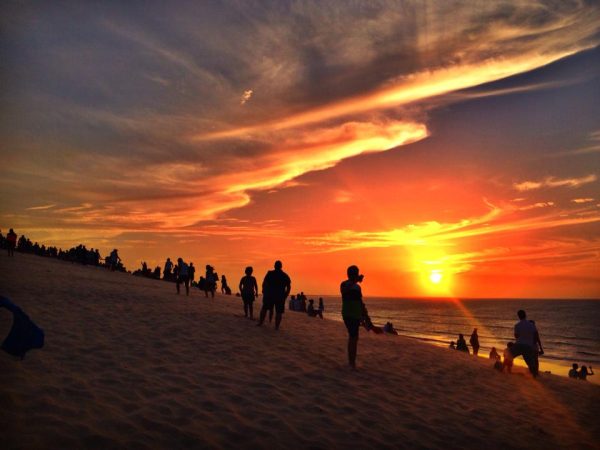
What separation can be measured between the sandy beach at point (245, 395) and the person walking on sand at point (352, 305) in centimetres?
80

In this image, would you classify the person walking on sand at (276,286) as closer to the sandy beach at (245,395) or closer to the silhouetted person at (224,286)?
the sandy beach at (245,395)

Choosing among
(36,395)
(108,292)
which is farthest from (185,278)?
(36,395)

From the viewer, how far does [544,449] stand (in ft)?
23.0

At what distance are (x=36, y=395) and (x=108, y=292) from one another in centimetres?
1492

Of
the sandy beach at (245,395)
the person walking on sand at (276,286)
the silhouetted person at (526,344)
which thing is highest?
the person walking on sand at (276,286)

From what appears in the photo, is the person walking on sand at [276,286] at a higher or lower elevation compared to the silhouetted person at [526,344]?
higher

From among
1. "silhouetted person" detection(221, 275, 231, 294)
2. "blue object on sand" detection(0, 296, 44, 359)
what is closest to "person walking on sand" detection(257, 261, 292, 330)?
"blue object on sand" detection(0, 296, 44, 359)

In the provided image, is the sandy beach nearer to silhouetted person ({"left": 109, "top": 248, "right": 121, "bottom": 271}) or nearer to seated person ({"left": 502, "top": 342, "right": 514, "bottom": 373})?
seated person ({"left": 502, "top": 342, "right": 514, "bottom": 373})

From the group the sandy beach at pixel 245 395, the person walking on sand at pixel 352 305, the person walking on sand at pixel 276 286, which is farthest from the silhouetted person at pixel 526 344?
the person walking on sand at pixel 276 286

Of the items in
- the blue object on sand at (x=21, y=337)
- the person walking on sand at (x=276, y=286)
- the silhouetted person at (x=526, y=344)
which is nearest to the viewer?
the blue object on sand at (x=21, y=337)

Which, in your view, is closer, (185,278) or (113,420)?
(113,420)

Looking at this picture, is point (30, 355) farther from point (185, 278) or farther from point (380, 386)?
point (185, 278)

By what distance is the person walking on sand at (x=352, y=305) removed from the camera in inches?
413

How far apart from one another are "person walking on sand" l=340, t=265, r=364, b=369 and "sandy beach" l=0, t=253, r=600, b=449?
80 cm
